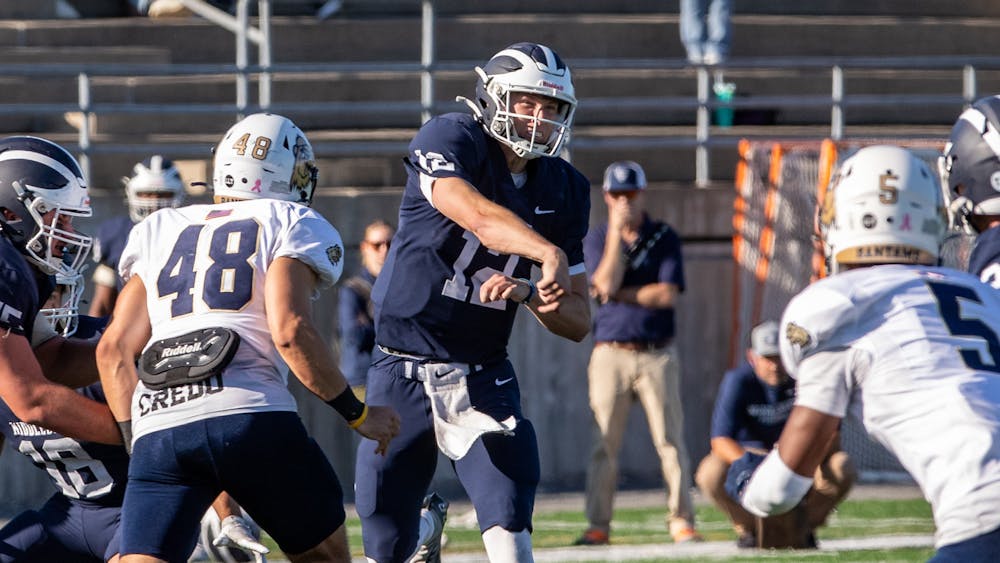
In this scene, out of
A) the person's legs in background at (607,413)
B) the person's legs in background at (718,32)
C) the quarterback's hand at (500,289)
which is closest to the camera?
the quarterback's hand at (500,289)

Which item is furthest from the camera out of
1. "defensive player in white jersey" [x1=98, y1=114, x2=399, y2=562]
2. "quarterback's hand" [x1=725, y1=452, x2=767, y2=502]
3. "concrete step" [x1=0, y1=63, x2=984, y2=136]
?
"concrete step" [x1=0, y1=63, x2=984, y2=136]

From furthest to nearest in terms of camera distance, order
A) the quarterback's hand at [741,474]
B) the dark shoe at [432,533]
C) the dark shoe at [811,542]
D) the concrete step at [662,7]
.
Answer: the concrete step at [662,7]
the dark shoe at [811,542]
the dark shoe at [432,533]
the quarterback's hand at [741,474]

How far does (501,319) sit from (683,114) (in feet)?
28.6

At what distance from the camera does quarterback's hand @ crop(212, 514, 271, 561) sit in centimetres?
488

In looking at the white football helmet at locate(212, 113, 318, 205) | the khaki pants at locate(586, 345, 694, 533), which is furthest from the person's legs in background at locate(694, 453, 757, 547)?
the white football helmet at locate(212, 113, 318, 205)

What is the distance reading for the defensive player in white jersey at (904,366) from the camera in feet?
12.3

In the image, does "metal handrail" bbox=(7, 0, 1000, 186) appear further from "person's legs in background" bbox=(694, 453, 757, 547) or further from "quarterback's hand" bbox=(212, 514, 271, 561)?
"quarterback's hand" bbox=(212, 514, 271, 561)

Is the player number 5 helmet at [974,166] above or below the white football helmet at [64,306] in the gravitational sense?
above

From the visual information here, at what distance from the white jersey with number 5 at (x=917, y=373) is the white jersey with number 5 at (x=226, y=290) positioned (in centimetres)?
142

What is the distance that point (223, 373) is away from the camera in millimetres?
4426

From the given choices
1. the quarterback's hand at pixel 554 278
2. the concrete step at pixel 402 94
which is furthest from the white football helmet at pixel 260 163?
the concrete step at pixel 402 94

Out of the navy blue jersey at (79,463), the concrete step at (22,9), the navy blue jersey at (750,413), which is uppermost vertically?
the concrete step at (22,9)

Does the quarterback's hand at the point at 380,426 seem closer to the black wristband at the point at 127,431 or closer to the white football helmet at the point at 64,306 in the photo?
the black wristband at the point at 127,431

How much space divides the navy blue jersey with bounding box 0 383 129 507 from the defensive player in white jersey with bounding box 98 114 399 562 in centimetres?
43
